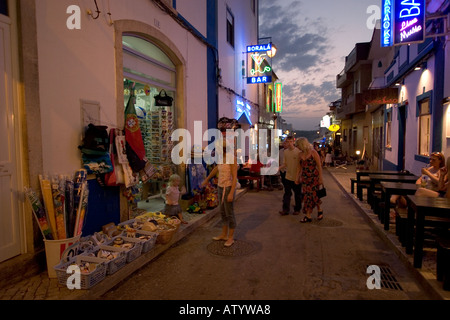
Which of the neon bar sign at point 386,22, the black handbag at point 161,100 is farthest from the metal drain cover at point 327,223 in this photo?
the neon bar sign at point 386,22

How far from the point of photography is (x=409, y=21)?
7215 mm

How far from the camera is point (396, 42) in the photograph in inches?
296

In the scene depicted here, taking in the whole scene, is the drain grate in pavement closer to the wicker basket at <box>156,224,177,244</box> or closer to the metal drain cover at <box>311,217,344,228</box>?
the metal drain cover at <box>311,217,344,228</box>

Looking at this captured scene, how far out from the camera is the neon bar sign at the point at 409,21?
699cm

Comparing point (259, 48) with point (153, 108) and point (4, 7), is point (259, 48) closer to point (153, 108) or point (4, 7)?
point (153, 108)

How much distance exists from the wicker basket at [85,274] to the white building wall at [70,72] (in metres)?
1.31

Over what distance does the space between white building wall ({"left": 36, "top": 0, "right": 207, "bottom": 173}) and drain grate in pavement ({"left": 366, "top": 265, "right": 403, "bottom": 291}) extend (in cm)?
473

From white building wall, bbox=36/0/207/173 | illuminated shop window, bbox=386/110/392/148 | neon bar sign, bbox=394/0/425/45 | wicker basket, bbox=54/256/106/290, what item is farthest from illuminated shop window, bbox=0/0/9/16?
illuminated shop window, bbox=386/110/392/148

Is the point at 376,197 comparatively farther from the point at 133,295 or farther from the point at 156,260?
the point at 133,295

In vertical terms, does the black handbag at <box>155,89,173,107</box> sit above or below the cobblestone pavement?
above

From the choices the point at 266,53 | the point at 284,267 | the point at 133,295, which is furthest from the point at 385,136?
the point at 133,295

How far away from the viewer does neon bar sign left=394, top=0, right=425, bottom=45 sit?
6.99 meters

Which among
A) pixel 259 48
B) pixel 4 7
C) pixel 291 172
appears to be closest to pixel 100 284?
pixel 4 7

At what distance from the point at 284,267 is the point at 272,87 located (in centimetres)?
2403
